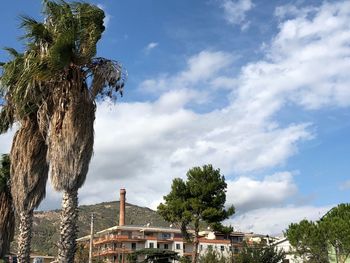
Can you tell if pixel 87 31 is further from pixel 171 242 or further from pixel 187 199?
pixel 171 242

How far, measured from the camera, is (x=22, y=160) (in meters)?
18.5

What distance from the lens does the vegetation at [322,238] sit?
1774 inches

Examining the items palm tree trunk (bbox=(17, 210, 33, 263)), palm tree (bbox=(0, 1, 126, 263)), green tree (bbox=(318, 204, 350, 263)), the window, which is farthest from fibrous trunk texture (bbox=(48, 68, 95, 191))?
the window

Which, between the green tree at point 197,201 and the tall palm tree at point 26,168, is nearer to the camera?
the tall palm tree at point 26,168

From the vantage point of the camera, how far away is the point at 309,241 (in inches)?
1827

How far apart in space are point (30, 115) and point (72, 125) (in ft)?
13.2

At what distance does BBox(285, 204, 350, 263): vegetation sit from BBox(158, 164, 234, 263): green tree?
725cm

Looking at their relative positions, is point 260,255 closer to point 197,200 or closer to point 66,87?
point 197,200

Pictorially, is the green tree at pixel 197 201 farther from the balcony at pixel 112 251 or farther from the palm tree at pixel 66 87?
the balcony at pixel 112 251

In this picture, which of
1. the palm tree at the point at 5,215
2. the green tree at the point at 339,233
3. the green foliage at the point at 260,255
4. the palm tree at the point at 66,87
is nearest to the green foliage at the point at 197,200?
the green foliage at the point at 260,255

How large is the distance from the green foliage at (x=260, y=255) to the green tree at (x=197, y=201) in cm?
419

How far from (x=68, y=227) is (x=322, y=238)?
36.5 m

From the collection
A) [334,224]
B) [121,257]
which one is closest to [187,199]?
[334,224]

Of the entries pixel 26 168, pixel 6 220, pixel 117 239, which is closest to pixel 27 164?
pixel 26 168
